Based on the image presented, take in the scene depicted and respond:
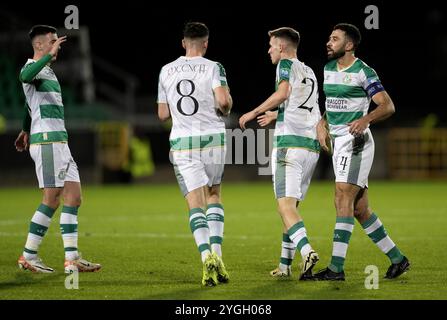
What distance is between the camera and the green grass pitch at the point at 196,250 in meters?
7.18

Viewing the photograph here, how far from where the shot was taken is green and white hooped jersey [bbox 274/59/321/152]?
8.03m

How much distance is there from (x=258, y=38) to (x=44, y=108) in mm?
21679

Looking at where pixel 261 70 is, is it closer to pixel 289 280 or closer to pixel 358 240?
pixel 358 240

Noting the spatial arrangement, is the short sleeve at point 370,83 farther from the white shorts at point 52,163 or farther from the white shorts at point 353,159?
the white shorts at point 52,163

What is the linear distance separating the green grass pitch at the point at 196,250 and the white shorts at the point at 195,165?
850mm

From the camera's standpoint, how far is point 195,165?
7.76 meters

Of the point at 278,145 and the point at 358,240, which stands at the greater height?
the point at 278,145

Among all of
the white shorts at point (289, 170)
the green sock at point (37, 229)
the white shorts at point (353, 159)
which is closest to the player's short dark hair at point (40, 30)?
the green sock at point (37, 229)

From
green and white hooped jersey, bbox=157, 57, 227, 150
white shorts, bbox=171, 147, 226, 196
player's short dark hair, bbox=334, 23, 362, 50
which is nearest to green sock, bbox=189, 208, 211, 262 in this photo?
white shorts, bbox=171, 147, 226, 196

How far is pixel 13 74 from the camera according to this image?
2650 cm

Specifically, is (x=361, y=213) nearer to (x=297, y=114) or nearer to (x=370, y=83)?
(x=297, y=114)
